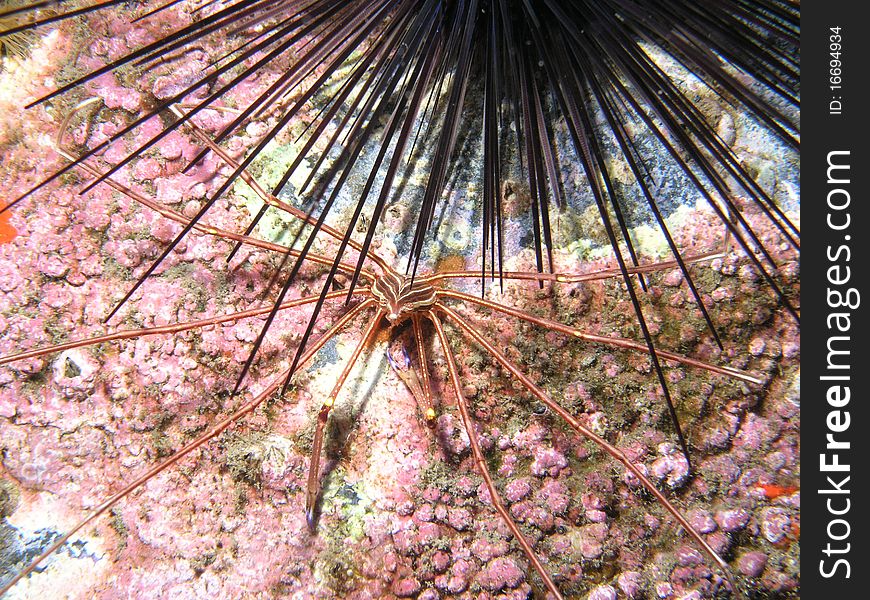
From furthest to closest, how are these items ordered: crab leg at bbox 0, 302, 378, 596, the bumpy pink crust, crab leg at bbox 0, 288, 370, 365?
the bumpy pink crust
crab leg at bbox 0, 288, 370, 365
crab leg at bbox 0, 302, 378, 596

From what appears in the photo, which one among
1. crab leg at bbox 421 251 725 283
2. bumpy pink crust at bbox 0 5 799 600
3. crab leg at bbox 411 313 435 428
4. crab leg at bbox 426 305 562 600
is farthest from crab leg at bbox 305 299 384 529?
crab leg at bbox 421 251 725 283

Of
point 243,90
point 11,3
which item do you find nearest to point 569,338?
point 243,90

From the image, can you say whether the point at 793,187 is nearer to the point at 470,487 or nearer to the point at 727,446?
the point at 727,446

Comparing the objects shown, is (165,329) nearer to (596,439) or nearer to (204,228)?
(204,228)

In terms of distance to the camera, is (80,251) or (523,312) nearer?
(523,312)

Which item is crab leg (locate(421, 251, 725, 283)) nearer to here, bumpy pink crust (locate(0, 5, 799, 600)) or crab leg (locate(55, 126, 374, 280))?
bumpy pink crust (locate(0, 5, 799, 600))

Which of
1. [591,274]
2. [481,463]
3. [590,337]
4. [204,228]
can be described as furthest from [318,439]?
[591,274]
